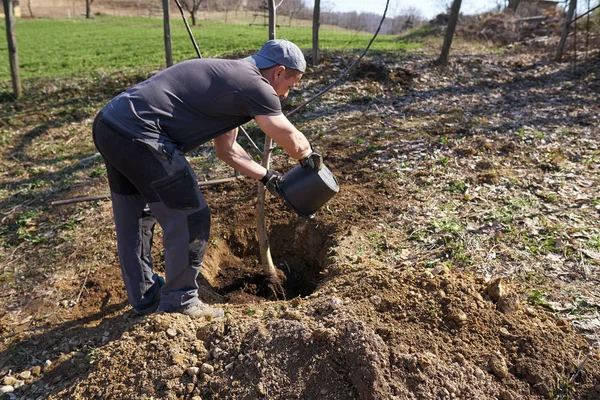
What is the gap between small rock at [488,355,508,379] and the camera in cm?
219

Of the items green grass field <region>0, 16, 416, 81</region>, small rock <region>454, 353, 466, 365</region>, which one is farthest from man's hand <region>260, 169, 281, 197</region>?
green grass field <region>0, 16, 416, 81</region>

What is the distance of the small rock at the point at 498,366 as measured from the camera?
219 centimetres

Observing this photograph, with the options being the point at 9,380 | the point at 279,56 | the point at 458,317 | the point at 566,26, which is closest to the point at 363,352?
the point at 458,317

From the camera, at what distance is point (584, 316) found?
2.66m

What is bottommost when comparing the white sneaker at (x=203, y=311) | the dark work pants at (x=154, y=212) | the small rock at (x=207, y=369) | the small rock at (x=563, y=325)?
the small rock at (x=207, y=369)

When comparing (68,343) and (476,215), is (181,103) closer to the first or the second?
(68,343)

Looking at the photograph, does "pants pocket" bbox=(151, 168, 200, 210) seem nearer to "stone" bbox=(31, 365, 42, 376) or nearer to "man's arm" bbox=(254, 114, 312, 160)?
"man's arm" bbox=(254, 114, 312, 160)

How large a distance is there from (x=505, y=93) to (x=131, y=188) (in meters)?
7.44

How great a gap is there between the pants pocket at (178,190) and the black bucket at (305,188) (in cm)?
56

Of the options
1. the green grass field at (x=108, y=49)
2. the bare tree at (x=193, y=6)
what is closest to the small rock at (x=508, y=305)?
the bare tree at (x=193, y=6)

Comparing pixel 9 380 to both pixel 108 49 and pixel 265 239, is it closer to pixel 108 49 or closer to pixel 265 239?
pixel 265 239

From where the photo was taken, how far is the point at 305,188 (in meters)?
2.54

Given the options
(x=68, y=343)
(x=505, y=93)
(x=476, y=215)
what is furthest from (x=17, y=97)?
(x=505, y=93)

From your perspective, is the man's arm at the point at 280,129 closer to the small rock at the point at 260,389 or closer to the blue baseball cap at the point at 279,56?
the blue baseball cap at the point at 279,56
